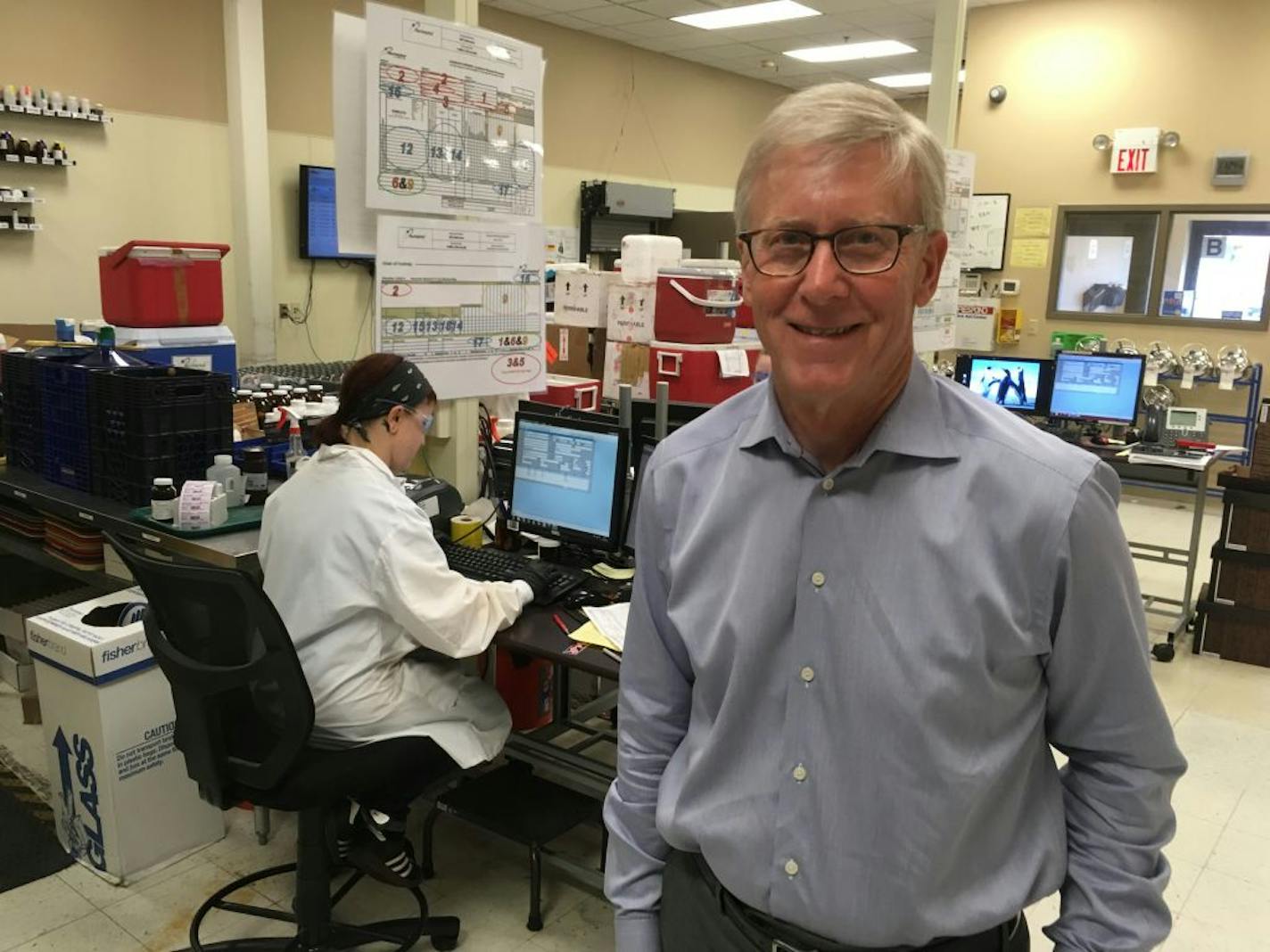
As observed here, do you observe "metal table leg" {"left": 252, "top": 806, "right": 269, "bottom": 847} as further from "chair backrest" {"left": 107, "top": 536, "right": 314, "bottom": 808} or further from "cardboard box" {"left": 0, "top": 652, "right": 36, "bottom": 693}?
"cardboard box" {"left": 0, "top": 652, "right": 36, "bottom": 693}

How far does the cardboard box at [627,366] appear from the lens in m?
3.97

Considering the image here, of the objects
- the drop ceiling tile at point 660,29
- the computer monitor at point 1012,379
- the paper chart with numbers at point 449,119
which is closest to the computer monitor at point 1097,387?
the computer monitor at point 1012,379

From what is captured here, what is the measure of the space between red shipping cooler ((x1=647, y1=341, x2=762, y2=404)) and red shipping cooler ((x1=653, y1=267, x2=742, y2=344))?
48 millimetres

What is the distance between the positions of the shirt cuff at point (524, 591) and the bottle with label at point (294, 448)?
116cm

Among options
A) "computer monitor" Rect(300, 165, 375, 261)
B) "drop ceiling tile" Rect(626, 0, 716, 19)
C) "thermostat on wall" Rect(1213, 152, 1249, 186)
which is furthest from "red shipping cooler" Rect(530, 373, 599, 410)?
"thermostat on wall" Rect(1213, 152, 1249, 186)

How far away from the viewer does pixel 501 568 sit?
8.11 ft

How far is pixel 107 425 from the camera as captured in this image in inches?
115

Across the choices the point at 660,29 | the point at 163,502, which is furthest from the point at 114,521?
the point at 660,29

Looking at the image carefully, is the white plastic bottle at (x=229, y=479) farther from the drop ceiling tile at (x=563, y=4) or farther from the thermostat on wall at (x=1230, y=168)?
the thermostat on wall at (x=1230, y=168)

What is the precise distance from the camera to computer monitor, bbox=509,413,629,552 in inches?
101

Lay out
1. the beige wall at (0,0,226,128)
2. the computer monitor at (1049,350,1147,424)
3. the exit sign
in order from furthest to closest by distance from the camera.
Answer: the exit sign < the beige wall at (0,0,226,128) < the computer monitor at (1049,350,1147,424)

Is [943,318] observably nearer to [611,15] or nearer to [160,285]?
[160,285]

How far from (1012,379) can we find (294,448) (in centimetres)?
364

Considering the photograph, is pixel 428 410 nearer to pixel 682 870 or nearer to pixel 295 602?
pixel 295 602
